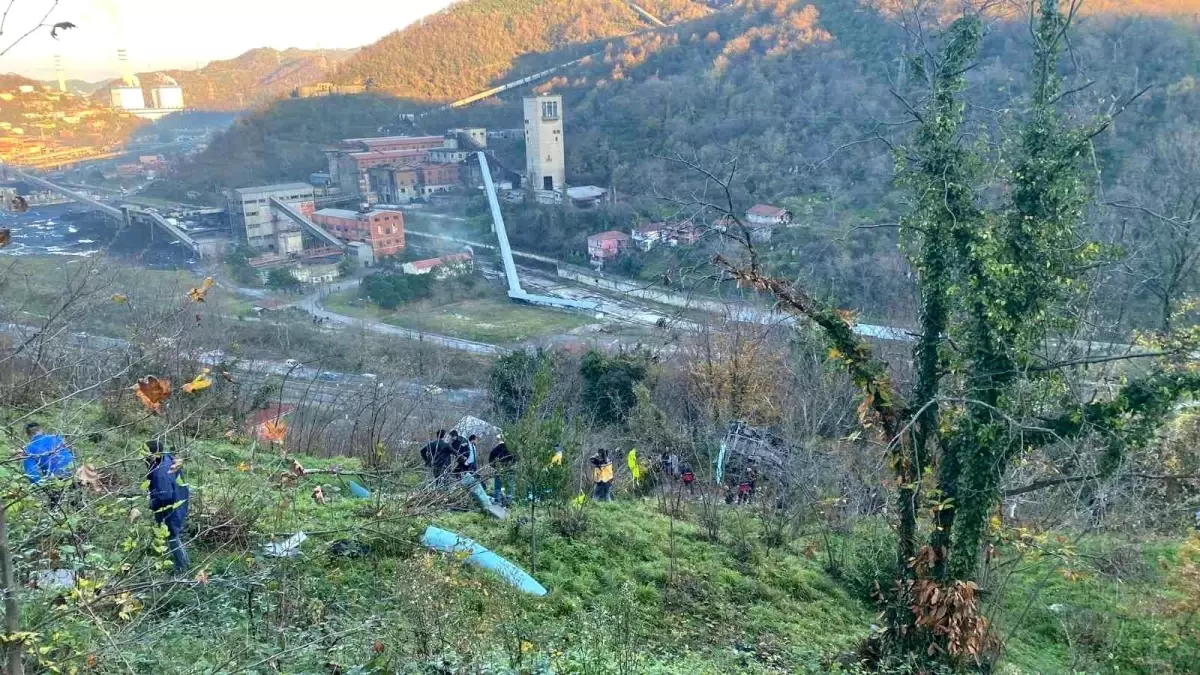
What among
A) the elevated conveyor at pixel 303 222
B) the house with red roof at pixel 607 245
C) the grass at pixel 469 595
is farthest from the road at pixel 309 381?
the elevated conveyor at pixel 303 222

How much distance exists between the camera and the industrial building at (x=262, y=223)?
33.4m

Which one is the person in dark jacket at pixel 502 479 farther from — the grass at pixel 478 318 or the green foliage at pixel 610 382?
the grass at pixel 478 318

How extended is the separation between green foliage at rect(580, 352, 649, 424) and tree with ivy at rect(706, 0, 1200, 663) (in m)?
8.08

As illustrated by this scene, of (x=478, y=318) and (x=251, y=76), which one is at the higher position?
(x=251, y=76)

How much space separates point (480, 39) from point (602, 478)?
6313 centimetres

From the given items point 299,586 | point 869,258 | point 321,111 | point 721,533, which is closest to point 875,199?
point 869,258

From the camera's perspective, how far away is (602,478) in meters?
7.04

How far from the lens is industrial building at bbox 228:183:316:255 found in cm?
3341

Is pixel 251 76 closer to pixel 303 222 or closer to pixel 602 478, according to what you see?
pixel 303 222

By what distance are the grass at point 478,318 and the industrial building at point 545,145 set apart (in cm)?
1450

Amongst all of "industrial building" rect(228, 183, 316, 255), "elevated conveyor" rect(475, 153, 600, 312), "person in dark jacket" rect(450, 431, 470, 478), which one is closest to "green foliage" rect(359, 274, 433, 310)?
"elevated conveyor" rect(475, 153, 600, 312)

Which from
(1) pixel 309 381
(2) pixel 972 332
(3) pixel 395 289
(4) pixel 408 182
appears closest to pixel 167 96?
(4) pixel 408 182

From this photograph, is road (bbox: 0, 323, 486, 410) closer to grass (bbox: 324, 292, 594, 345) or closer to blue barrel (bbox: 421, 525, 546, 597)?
blue barrel (bbox: 421, 525, 546, 597)

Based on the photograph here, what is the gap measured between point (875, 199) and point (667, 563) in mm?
25015
